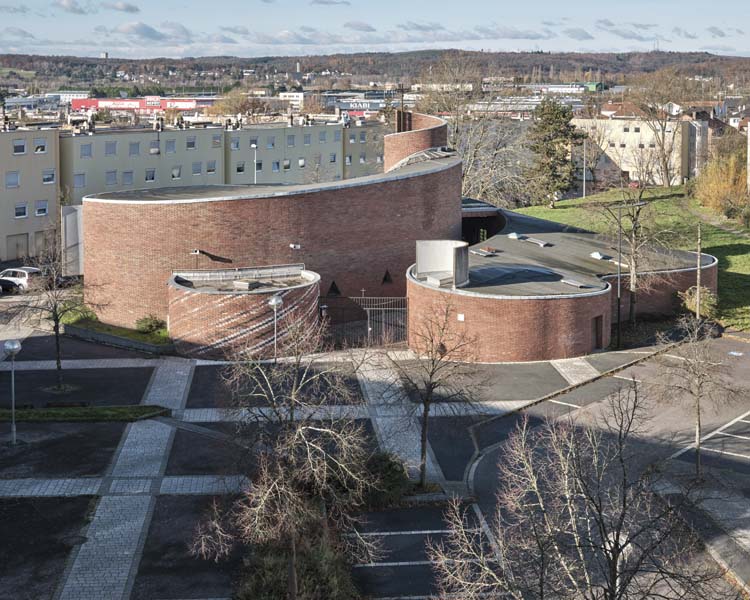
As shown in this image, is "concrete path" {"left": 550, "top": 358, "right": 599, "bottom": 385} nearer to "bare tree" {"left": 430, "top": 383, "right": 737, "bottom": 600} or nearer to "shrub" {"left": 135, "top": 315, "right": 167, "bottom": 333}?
"bare tree" {"left": 430, "top": 383, "right": 737, "bottom": 600}

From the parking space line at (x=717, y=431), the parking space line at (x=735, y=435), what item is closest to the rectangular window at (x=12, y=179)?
the parking space line at (x=717, y=431)

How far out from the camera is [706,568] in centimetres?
2034

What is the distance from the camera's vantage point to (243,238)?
3791 centimetres

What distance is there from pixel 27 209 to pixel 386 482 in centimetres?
3884

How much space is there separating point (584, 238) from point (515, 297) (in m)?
12.9

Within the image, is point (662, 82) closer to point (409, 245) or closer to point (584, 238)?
point (584, 238)

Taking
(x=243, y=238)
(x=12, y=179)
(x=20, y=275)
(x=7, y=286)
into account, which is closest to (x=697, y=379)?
(x=243, y=238)

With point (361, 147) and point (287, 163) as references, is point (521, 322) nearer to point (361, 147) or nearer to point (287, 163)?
point (287, 163)

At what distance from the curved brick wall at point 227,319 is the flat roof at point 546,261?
559 cm

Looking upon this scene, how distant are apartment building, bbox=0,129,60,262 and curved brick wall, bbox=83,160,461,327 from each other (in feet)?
55.7

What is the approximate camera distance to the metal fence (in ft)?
124

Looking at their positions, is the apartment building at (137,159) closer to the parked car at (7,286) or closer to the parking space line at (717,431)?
the parked car at (7,286)

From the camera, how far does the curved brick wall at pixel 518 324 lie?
114 ft

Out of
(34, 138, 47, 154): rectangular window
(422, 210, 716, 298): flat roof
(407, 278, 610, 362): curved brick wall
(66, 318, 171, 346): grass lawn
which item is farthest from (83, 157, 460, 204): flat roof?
(34, 138, 47, 154): rectangular window
